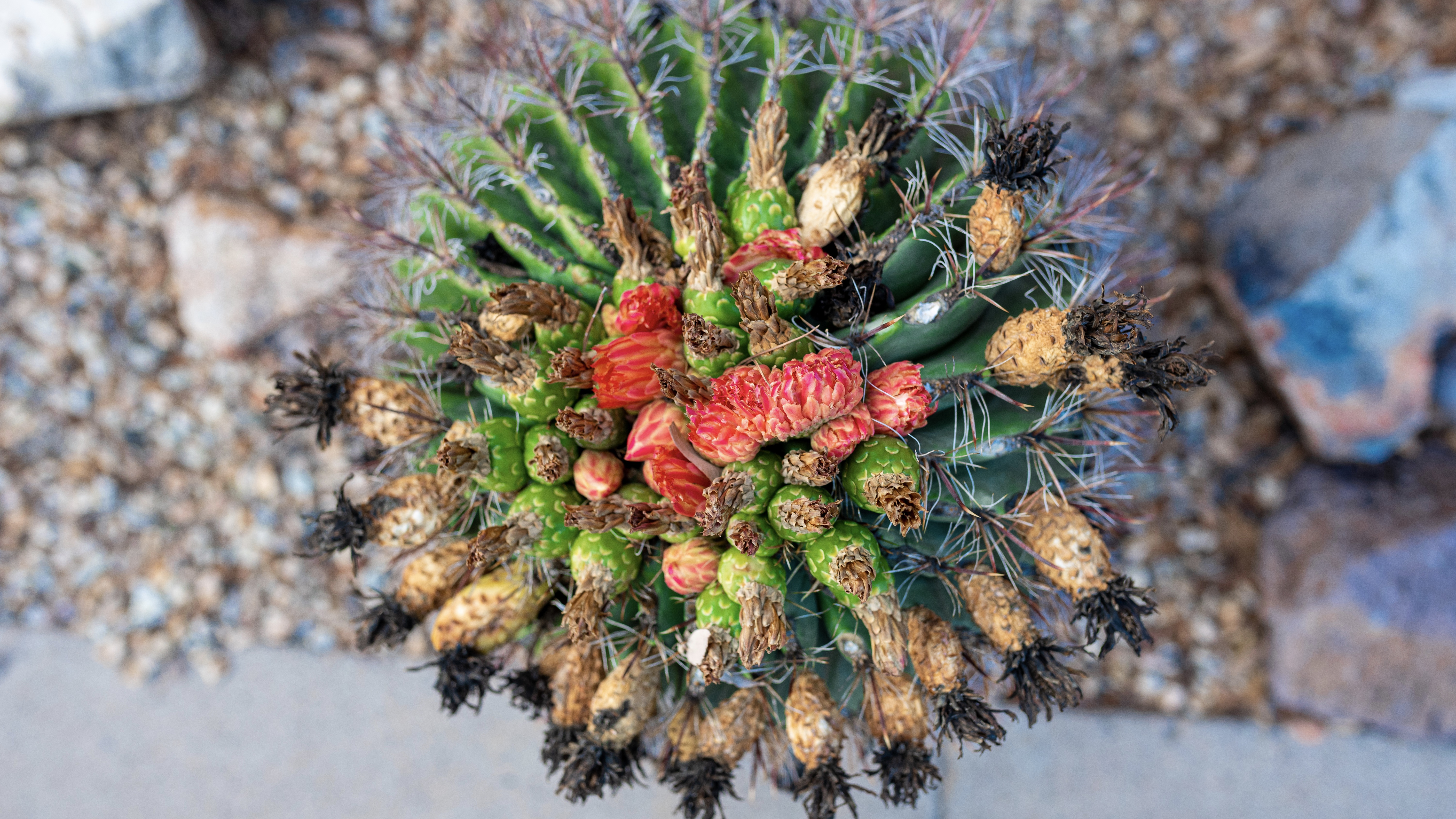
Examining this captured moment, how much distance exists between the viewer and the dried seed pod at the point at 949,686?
132 centimetres

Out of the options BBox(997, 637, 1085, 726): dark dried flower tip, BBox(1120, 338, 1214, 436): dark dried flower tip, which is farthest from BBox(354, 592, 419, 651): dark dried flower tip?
BBox(1120, 338, 1214, 436): dark dried flower tip

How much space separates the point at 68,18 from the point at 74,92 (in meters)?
0.25

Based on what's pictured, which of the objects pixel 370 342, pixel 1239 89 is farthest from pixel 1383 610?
pixel 370 342

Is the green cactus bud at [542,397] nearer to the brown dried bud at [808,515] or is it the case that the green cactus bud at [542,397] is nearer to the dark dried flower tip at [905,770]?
the brown dried bud at [808,515]

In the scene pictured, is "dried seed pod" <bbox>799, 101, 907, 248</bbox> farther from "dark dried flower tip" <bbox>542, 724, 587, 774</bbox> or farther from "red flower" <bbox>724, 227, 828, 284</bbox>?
"dark dried flower tip" <bbox>542, 724, 587, 774</bbox>

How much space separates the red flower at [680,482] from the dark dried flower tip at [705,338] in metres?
0.17

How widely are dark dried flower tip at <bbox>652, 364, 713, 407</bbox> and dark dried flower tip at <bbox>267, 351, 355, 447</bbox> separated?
0.68 m

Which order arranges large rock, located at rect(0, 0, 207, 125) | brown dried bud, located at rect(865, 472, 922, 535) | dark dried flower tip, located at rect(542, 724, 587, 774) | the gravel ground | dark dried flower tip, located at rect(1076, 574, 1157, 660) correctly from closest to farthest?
brown dried bud, located at rect(865, 472, 922, 535) → dark dried flower tip, located at rect(1076, 574, 1157, 660) → dark dried flower tip, located at rect(542, 724, 587, 774) → large rock, located at rect(0, 0, 207, 125) → the gravel ground

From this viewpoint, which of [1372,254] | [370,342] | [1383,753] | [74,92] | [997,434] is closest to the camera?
[997,434]

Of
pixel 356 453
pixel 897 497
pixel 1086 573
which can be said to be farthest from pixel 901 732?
pixel 356 453

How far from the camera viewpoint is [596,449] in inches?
53.4

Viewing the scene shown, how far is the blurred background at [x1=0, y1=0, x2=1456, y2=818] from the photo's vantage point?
255 centimetres

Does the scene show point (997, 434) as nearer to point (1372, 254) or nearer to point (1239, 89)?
point (1372, 254)

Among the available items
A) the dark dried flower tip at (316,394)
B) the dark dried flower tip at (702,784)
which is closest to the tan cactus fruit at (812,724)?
the dark dried flower tip at (702,784)
